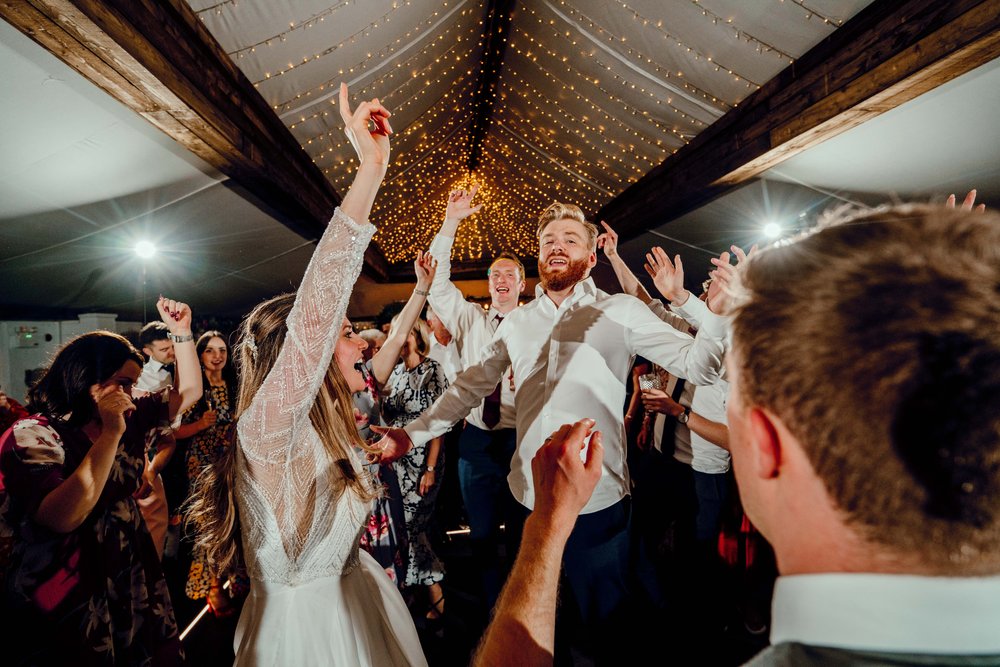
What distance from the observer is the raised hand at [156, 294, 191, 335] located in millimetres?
2244

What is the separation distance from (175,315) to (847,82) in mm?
3592

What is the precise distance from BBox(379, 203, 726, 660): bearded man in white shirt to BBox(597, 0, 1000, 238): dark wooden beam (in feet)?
5.04

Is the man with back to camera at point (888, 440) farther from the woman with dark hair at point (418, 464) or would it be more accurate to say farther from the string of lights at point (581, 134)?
the string of lights at point (581, 134)

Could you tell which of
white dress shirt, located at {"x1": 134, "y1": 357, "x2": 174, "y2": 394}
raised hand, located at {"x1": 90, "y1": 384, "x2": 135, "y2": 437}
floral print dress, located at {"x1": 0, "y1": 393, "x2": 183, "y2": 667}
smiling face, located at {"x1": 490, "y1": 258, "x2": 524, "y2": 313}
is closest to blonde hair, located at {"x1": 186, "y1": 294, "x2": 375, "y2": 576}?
raised hand, located at {"x1": 90, "y1": 384, "x2": 135, "y2": 437}

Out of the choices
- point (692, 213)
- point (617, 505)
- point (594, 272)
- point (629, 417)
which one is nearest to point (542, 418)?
point (617, 505)

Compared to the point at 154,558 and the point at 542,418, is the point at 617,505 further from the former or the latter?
the point at 154,558

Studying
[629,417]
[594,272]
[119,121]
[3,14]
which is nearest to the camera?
[3,14]

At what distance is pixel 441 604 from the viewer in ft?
9.42

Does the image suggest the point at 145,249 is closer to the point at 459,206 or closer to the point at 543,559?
the point at 459,206

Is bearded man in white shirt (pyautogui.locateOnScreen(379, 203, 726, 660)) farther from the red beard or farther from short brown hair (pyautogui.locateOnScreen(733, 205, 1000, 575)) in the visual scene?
short brown hair (pyautogui.locateOnScreen(733, 205, 1000, 575))

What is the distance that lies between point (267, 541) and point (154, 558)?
1305 millimetres

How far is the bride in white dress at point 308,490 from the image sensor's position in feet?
3.24

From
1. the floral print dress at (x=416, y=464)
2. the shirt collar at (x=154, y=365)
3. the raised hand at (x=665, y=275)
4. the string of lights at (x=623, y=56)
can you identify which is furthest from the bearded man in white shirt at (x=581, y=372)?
the shirt collar at (x=154, y=365)

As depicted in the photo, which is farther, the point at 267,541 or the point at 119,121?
the point at 119,121
